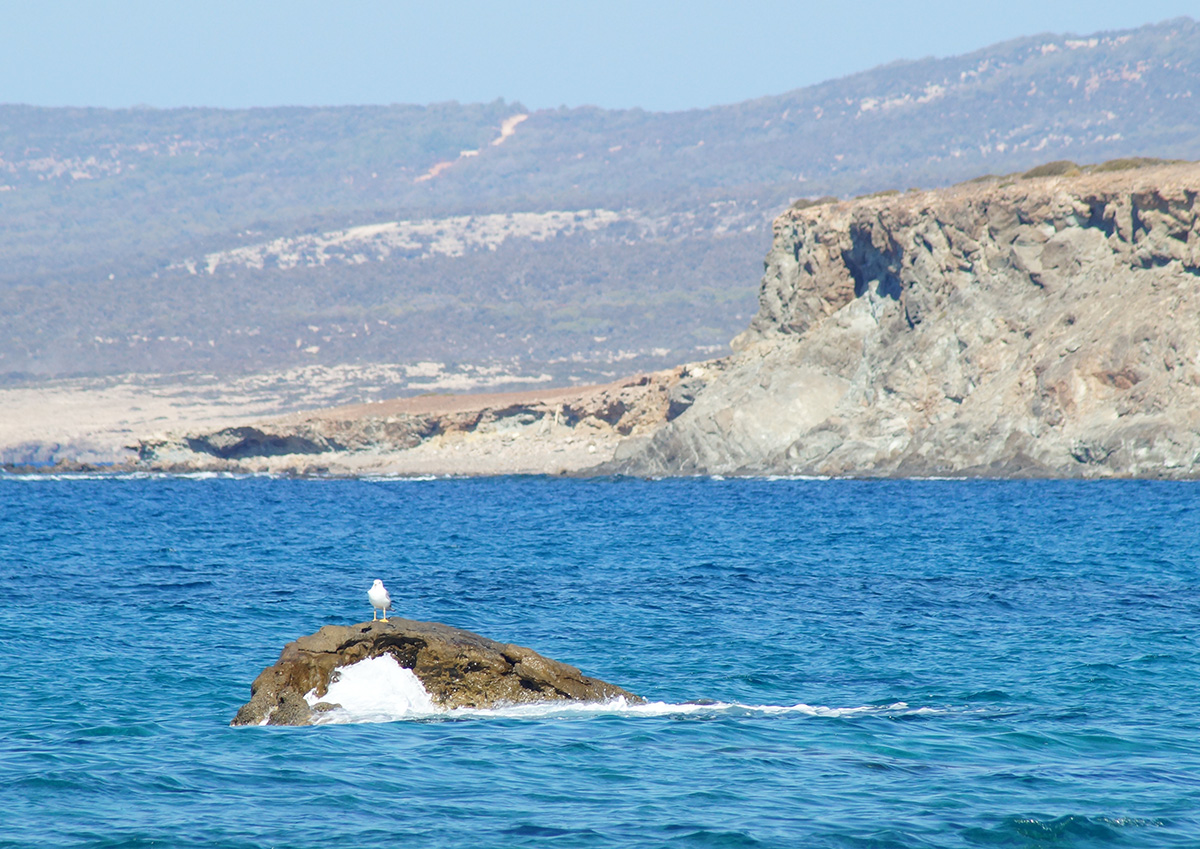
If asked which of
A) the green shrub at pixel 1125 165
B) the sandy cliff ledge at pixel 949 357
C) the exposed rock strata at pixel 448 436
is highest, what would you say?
the green shrub at pixel 1125 165

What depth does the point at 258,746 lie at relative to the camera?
1541 centimetres

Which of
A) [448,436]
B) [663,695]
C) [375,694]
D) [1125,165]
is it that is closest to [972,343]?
[1125,165]

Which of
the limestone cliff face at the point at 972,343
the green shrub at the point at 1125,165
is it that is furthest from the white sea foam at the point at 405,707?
the green shrub at the point at 1125,165

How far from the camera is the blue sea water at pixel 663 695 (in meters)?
13.0

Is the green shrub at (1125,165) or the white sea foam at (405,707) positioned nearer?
the white sea foam at (405,707)

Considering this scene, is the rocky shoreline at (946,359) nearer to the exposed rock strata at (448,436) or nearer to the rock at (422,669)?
the exposed rock strata at (448,436)

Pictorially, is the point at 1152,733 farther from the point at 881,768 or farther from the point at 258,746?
the point at 258,746

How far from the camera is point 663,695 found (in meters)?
18.5

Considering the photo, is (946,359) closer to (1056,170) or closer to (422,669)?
(1056,170)

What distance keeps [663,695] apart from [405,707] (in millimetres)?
3728

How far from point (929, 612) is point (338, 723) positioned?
1295 centimetres

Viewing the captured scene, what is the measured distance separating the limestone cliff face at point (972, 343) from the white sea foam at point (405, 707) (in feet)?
151

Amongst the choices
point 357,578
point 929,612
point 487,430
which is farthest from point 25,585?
point 487,430

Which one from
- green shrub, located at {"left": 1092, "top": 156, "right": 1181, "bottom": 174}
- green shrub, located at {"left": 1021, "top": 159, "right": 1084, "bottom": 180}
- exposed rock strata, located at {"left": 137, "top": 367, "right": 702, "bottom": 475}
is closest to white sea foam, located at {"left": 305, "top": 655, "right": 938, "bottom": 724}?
green shrub, located at {"left": 1092, "top": 156, "right": 1181, "bottom": 174}
